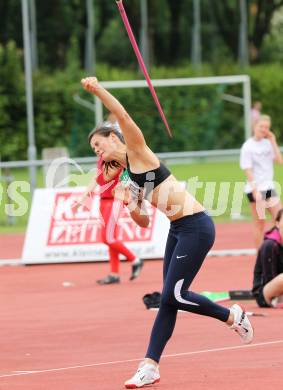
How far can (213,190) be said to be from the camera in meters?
22.4

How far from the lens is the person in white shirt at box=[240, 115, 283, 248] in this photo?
1714 cm

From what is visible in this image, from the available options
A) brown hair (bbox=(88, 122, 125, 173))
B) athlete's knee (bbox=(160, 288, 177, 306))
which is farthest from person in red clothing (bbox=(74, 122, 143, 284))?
athlete's knee (bbox=(160, 288, 177, 306))

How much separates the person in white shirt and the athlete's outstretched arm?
8505 mm

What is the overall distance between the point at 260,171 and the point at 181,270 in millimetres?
8517

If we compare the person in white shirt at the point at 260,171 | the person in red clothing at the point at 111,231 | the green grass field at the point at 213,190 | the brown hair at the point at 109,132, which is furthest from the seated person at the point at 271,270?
the green grass field at the point at 213,190

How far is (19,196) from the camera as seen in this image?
71.8 ft

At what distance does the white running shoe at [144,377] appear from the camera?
8.77 meters

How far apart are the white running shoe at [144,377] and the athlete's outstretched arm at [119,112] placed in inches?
60.9

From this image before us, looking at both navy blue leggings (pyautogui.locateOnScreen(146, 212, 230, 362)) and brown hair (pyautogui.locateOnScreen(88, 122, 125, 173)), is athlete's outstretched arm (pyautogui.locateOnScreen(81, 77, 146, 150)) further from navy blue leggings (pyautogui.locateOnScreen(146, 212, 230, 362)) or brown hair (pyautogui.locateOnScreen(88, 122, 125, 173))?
brown hair (pyautogui.locateOnScreen(88, 122, 125, 173))

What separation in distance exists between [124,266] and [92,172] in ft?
4.70

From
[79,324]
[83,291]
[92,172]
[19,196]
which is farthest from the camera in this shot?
[19,196]

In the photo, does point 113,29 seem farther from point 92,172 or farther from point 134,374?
point 134,374

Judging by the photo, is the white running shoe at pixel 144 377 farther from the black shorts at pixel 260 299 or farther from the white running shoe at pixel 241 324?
the black shorts at pixel 260 299

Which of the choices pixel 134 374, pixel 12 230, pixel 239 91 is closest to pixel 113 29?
pixel 239 91
